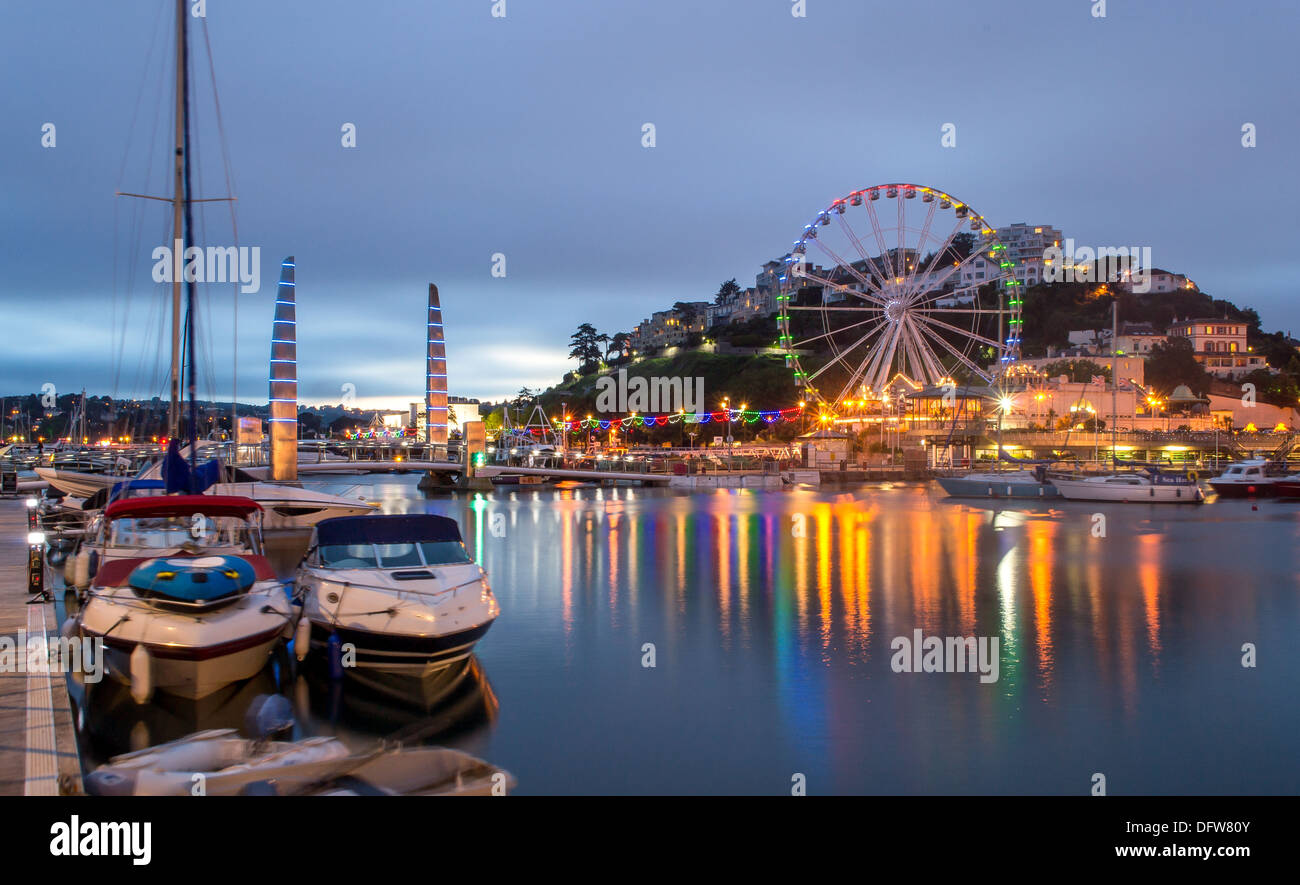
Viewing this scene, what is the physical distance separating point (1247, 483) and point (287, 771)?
63.7 meters

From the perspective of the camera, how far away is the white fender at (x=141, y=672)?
41.9ft

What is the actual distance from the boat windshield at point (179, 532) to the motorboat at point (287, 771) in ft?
25.3

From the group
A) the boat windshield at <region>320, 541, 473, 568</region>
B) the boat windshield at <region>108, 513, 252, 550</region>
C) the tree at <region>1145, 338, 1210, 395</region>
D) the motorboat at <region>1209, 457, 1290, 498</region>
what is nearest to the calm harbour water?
the boat windshield at <region>320, 541, 473, 568</region>

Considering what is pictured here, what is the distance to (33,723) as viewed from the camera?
991cm

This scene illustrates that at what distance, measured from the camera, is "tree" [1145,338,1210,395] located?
108m

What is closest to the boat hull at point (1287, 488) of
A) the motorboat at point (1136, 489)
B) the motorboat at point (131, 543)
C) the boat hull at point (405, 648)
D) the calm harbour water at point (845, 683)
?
the motorboat at point (1136, 489)

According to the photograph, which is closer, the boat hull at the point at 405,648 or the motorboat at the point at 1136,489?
the boat hull at the point at 405,648

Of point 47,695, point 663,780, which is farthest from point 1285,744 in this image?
point 47,695

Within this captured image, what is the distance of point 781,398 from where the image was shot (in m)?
124

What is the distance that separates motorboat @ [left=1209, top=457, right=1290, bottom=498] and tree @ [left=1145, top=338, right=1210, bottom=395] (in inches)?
2022

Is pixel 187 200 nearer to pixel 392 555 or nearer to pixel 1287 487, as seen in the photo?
A: pixel 392 555

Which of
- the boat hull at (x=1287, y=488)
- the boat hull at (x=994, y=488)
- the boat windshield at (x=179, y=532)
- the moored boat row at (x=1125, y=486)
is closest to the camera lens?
the boat windshield at (x=179, y=532)

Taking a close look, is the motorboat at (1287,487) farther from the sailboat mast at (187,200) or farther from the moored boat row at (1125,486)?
A: the sailboat mast at (187,200)
